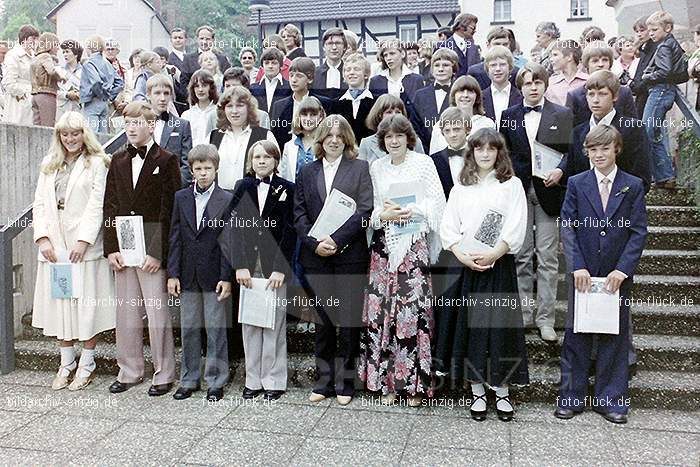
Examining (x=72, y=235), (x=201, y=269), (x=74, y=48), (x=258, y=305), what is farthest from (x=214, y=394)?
(x=74, y=48)

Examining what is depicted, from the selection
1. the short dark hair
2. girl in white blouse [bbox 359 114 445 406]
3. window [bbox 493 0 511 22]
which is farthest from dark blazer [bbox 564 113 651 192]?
window [bbox 493 0 511 22]

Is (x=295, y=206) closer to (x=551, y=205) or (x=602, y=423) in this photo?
(x=551, y=205)

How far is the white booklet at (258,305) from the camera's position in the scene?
481 cm

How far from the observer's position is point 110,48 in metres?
9.66

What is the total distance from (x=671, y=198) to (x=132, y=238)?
547 cm

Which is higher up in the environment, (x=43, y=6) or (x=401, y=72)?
(x=43, y=6)

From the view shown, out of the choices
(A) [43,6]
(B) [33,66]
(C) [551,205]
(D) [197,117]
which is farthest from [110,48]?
(A) [43,6]

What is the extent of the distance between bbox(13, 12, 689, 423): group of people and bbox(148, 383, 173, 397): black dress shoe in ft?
0.06

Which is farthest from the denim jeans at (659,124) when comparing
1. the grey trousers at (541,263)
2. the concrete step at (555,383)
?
the concrete step at (555,383)

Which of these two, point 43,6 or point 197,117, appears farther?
point 43,6

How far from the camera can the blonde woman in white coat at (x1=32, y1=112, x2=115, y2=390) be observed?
5223 mm

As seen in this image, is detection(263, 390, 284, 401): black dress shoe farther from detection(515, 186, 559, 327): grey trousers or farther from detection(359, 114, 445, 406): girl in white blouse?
detection(515, 186, 559, 327): grey trousers

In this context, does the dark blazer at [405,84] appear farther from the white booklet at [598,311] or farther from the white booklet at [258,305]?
the white booklet at [598,311]

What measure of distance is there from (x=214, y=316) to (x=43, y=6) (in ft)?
224
